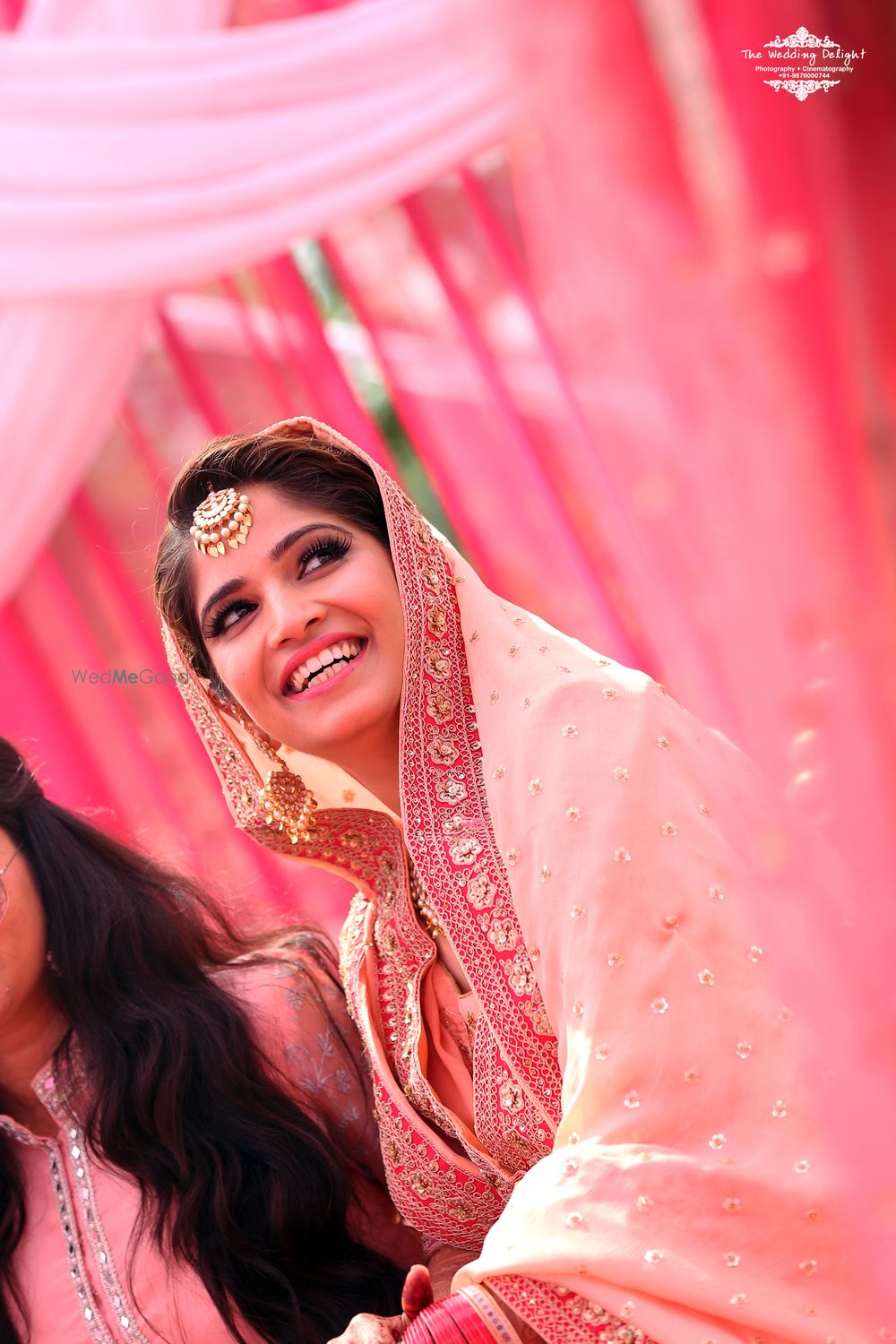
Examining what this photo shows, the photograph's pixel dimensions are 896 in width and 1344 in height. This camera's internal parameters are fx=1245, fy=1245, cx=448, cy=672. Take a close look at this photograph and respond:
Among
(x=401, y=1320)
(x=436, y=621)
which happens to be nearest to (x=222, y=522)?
(x=436, y=621)

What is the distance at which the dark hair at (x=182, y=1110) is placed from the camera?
1329 millimetres

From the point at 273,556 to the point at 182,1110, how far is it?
0.64 meters

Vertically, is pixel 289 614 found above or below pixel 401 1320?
above

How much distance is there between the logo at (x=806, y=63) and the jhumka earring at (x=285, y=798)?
40.1 inches

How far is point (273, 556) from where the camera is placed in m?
1.27

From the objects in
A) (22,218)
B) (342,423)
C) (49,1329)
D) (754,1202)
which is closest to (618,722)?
(754,1202)

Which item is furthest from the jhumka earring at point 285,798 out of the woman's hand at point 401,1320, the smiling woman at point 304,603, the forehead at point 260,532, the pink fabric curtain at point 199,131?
the pink fabric curtain at point 199,131

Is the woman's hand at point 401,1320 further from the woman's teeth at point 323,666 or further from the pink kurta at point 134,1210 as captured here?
the woman's teeth at point 323,666

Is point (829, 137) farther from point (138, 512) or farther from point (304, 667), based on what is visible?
point (138, 512)

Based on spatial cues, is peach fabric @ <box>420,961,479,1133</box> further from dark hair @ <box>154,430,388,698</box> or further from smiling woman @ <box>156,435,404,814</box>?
dark hair @ <box>154,430,388,698</box>

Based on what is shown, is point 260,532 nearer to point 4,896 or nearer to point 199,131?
point 4,896

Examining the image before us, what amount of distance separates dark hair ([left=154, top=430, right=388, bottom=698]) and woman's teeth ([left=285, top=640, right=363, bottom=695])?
0.15m

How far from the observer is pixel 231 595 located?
1.30 metres

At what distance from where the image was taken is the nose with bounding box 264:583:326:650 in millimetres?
1219
